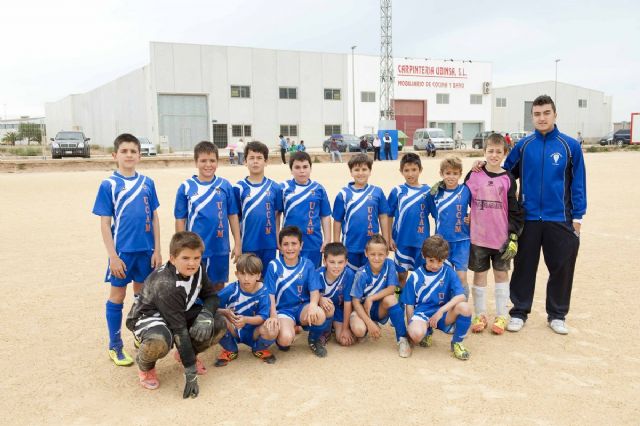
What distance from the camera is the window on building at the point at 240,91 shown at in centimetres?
4222

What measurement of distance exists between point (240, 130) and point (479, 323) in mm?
39526

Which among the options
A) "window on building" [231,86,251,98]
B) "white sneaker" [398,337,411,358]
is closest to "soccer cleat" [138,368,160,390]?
"white sneaker" [398,337,411,358]

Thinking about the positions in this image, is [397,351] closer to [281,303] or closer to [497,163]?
[281,303]

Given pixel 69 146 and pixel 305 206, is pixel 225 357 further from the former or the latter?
pixel 69 146

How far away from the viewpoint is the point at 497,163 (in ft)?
16.2

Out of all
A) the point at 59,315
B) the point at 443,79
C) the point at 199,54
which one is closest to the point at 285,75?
the point at 199,54

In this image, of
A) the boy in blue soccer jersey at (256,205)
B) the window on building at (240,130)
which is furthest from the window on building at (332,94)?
the boy in blue soccer jersey at (256,205)

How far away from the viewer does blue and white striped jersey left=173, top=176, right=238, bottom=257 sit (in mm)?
4695

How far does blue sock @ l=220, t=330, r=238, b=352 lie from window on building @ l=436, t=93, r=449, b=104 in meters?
49.1

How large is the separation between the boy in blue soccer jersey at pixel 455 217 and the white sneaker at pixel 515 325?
0.50m

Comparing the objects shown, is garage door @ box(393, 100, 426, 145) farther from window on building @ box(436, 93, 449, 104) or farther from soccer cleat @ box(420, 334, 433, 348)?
soccer cleat @ box(420, 334, 433, 348)

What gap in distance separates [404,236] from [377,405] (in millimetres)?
2051

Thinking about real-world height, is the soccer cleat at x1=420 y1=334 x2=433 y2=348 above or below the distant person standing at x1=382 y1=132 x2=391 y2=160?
below

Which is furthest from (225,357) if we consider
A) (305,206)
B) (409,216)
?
(409,216)
